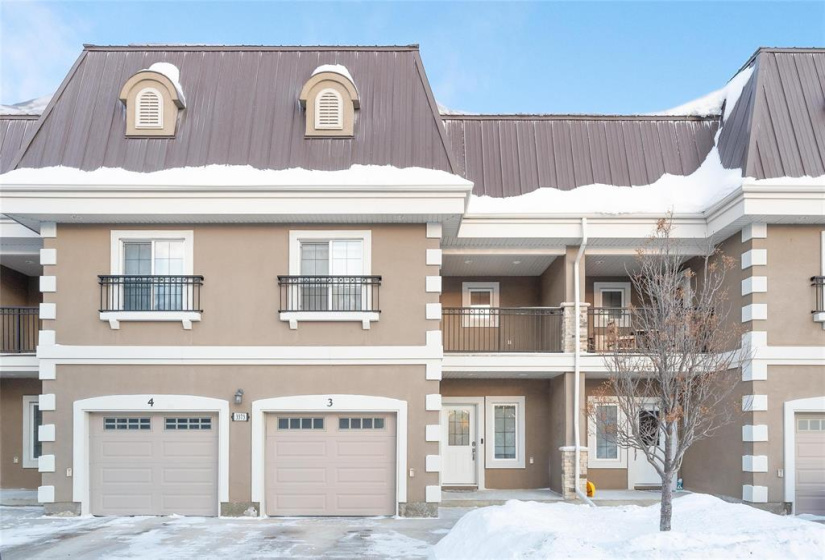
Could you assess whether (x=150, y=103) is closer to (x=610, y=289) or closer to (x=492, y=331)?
(x=492, y=331)

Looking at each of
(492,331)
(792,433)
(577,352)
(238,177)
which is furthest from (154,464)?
(792,433)

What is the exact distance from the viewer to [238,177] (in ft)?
45.3

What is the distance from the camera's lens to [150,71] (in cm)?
1456

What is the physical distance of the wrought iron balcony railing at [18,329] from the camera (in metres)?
15.9

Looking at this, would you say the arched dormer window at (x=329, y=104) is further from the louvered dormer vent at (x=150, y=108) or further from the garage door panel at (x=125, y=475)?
the garage door panel at (x=125, y=475)

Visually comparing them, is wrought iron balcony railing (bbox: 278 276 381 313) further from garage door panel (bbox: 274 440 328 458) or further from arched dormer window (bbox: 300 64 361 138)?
arched dormer window (bbox: 300 64 361 138)

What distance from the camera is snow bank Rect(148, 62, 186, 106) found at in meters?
14.8

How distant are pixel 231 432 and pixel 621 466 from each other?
8973mm

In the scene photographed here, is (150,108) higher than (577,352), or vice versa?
(150,108)

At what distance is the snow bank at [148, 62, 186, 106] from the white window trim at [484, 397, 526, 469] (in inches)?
371

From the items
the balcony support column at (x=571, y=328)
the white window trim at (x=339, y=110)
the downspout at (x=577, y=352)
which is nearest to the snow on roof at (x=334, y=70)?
the white window trim at (x=339, y=110)

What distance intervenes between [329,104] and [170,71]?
3440 mm

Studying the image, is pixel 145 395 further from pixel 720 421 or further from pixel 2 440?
pixel 720 421

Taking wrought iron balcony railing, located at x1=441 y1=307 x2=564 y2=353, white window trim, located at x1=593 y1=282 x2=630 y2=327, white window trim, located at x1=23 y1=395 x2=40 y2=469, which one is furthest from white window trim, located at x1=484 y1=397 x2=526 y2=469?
white window trim, located at x1=23 y1=395 x2=40 y2=469
